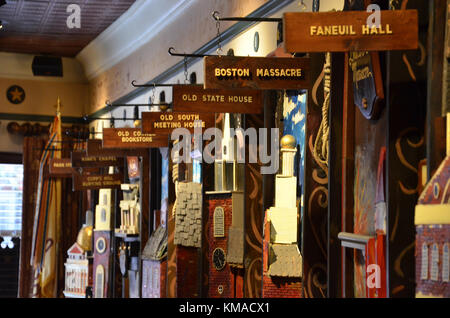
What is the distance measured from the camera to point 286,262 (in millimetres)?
6438

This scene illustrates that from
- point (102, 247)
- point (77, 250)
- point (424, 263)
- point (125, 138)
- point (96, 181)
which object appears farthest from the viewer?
point (77, 250)

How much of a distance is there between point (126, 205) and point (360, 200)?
7.20m

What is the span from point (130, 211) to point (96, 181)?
2.10 feet

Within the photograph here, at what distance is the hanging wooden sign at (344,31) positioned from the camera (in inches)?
159

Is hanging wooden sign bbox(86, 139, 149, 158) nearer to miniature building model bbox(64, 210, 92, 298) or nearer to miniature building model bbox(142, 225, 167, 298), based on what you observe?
miniature building model bbox(142, 225, 167, 298)

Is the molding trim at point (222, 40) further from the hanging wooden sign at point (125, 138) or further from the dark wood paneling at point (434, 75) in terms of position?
the dark wood paneling at point (434, 75)

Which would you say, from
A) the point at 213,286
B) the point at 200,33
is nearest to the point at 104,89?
the point at 200,33

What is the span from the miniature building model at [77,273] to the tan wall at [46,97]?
121 inches

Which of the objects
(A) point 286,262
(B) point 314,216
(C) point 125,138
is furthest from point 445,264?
(C) point 125,138

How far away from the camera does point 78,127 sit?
51.2ft

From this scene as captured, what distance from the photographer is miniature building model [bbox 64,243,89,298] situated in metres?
12.9

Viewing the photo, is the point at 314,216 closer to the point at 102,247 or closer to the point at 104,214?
the point at 102,247

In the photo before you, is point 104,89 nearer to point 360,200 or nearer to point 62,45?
point 62,45

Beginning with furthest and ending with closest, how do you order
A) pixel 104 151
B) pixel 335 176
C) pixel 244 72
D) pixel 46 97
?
pixel 46 97, pixel 104 151, pixel 244 72, pixel 335 176
